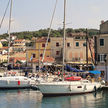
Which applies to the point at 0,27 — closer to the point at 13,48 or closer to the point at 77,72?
the point at 77,72

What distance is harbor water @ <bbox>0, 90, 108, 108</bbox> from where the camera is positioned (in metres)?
33.9

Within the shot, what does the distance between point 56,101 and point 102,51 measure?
58.4 ft

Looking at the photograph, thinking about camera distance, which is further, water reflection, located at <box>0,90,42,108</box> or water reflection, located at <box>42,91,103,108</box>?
water reflection, located at <box>42,91,103,108</box>

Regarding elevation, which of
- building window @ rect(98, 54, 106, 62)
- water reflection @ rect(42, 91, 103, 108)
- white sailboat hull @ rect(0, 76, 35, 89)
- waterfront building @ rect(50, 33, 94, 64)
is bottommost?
water reflection @ rect(42, 91, 103, 108)

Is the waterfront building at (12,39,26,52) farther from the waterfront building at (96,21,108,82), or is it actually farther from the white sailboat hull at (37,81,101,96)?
the white sailboat hull at (37,81,101,96)

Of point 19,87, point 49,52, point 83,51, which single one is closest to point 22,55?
point 49,52

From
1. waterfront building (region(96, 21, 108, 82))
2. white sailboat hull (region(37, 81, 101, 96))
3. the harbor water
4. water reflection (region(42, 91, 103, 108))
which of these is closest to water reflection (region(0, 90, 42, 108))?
the harbor water

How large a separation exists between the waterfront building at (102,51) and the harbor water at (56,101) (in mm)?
8740

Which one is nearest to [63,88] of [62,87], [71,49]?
[62,87]

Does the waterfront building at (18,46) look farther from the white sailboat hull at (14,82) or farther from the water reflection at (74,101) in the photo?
the water reflection at (74,101)

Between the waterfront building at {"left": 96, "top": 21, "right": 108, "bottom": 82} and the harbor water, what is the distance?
28.7 ft

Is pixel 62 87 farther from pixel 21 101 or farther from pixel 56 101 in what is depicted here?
pixel 21 101

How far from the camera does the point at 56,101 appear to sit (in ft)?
120

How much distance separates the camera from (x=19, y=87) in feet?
160
